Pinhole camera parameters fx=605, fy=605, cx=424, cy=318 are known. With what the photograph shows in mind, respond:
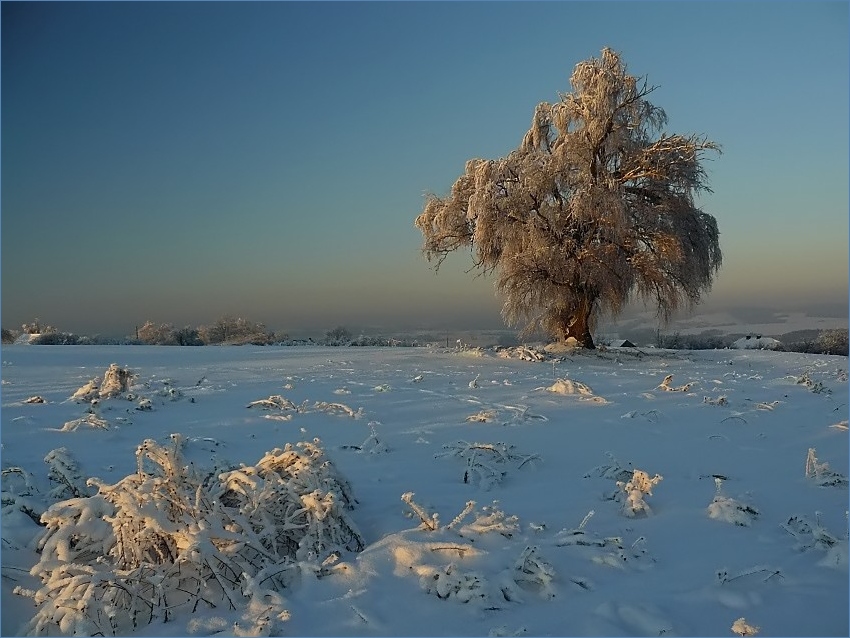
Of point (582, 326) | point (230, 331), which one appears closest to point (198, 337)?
point (230, 331)

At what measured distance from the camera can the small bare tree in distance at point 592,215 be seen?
1450cm

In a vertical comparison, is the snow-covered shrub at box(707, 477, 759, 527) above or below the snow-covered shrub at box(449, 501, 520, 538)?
below

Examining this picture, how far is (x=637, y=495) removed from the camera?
3891 mm

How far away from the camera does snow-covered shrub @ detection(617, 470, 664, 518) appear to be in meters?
3.84

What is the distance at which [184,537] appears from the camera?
2.85 metres

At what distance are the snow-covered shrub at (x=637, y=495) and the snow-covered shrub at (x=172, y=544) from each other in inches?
69.1

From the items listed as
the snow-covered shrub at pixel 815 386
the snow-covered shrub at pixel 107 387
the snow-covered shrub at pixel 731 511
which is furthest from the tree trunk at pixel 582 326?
the snow-covered shrub at pixel 731 511

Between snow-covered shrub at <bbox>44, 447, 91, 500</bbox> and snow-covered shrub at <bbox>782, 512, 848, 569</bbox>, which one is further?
snow-covered shrub at <bbox>44, 447, 91, 500</bbox>

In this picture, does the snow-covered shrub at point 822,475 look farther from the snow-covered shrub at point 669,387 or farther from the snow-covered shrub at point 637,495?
the snow-covered shrub at point 669,387

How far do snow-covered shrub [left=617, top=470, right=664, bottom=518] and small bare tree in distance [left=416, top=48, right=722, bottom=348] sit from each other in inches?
422

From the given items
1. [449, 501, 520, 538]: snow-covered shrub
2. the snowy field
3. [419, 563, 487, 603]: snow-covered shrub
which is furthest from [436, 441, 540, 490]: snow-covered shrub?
[419, 563, 487, 603]: snow-covered shrub

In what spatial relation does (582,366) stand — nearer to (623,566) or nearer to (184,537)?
(623,566)

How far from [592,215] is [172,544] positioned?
12851 mm

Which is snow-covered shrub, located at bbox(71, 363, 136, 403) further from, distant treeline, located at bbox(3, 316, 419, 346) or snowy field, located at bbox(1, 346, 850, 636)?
distant treeline, located at bbox(3, 316, 419, 346)
